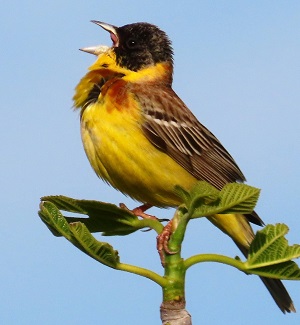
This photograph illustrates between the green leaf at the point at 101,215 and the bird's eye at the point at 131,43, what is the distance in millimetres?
4258

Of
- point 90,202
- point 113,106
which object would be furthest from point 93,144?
point 90,202

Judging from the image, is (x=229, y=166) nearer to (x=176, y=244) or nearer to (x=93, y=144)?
(x=93, y=144)

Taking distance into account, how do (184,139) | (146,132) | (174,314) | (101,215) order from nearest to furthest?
(174,314), (101,215), (146,132), (184,139)

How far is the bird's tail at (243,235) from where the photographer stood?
21.0 feet

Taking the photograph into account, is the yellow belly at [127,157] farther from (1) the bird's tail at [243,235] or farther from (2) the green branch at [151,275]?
(2) the green branch at [151,275]

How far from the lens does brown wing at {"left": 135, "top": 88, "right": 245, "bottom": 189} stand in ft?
20.6

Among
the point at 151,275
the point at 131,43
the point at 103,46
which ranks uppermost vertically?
the point at 131,43

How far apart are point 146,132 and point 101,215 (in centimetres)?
357

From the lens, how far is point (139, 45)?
6812 millimetres

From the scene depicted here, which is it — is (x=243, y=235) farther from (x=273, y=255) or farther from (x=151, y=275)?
(x=151, y=275)

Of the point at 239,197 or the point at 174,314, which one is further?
the point at 239,197

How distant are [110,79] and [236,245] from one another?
1898 mm

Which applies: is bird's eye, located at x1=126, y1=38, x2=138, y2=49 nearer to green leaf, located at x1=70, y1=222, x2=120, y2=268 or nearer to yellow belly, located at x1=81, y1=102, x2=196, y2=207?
yellow belly, located at x1=81, y1=102, x2=196, y2=207

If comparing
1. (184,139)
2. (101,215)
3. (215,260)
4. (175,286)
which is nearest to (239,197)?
(215,260)
